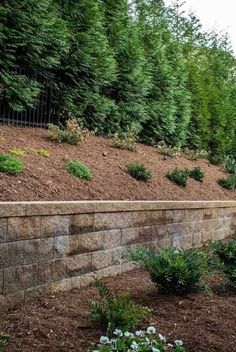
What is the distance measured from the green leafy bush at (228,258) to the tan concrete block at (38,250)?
1773mm

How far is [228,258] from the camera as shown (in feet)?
15.3

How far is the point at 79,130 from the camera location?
24.0ft

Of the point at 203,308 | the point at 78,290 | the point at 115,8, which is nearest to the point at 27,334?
the point at 78,290

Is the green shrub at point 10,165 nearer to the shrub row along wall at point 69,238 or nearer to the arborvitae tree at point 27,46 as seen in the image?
the shrub row along wall at point 69,238

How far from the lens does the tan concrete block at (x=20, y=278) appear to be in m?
3.52

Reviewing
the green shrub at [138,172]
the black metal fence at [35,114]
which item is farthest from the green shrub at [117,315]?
the black metal fence at [35,114]

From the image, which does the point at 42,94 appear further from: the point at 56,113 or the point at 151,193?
the point at 151,193

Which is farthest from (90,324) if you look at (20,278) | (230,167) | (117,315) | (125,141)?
(230,167)

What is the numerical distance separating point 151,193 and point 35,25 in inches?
125

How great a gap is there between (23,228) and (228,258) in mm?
2160

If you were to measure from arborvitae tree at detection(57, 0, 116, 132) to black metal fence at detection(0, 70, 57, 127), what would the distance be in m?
0.21

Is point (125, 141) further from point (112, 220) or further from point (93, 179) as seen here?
point (112, 220)

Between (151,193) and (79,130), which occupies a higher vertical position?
(79,130)

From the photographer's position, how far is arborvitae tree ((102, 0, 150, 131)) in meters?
9.47
